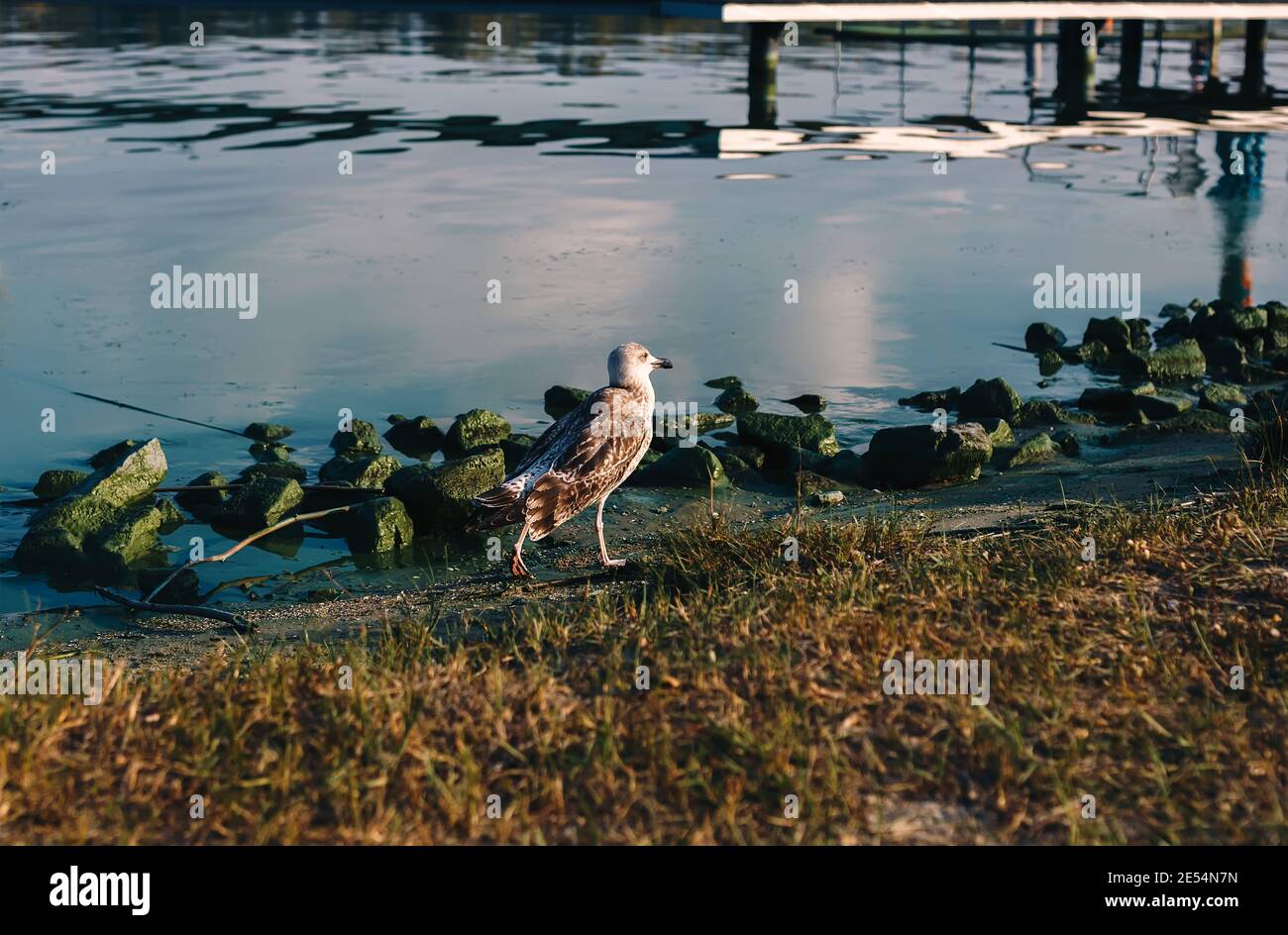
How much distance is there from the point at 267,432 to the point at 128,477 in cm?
158

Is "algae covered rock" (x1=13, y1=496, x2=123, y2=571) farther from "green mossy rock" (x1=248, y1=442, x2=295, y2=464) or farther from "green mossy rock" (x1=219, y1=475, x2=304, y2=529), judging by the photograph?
"green mossy rock" (x1=248, y1=442, x2=295, y2=464)

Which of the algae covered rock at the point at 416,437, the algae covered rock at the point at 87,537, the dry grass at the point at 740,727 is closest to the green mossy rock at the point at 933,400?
the algae covered rock at the point at 416,437

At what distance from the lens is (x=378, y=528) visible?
9.02m

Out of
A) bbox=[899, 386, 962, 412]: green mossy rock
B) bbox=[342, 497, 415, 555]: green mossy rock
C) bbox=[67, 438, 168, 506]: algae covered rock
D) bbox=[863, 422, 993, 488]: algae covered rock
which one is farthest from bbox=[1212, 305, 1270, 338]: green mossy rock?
bbox=[67, 438, 168, 506]: algae covered rock

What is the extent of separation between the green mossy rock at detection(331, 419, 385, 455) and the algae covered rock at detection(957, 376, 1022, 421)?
190 inches

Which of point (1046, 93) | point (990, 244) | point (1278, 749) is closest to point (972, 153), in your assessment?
point (990, 244)

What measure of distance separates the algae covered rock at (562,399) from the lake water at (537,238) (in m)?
0.29

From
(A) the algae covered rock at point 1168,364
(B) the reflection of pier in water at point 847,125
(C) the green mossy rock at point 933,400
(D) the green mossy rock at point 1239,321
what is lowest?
(C) the green mossy rock at point 933,400

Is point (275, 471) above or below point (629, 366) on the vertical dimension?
below

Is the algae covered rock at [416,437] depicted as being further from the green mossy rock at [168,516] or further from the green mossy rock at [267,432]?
the green mossy rock at [168,516]

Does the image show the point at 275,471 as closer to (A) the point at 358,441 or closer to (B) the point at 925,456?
(A) the point at 358,441

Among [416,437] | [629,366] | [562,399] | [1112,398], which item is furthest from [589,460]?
[1112,398]

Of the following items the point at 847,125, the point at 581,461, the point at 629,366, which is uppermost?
the point at 847,125

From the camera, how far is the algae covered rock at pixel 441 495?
9.32 m
